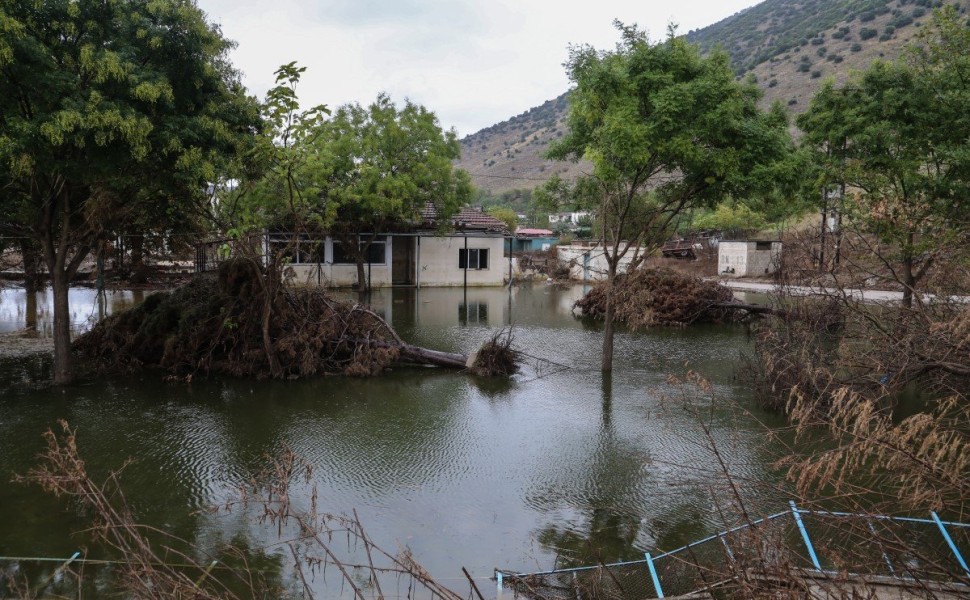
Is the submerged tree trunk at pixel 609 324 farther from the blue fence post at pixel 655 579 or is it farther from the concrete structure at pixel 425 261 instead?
the concrete structure at pixel 425 261

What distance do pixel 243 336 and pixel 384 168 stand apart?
13992 millimetres

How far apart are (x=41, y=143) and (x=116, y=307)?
12.1 meters

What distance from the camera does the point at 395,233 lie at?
2848 centimetres

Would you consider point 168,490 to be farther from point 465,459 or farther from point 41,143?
point 41,143

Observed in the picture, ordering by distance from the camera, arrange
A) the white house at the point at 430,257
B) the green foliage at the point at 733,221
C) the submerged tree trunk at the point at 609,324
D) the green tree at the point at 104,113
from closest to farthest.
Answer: the green tree at the point at 104,113 < the submerged tree trunk at the point at 609,324 < the white house at the point at 430,257 < the green foliage at the point at 733,221

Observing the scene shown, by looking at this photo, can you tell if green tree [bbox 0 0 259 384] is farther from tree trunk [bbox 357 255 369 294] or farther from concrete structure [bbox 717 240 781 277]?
concrete structure [bbox 717 240 781 277]

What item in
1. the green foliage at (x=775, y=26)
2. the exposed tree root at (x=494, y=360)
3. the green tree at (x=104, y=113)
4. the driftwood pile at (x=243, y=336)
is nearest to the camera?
the green tree at (x=104, y=113)

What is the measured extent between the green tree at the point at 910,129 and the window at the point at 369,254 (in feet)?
60.6

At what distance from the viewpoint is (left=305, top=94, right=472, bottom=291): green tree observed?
24.2 m

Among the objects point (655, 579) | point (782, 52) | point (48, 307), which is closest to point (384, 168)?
point (48, 307)

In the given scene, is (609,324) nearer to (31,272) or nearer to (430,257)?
(430,257)

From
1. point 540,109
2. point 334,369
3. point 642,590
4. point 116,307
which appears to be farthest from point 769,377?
point 540,109

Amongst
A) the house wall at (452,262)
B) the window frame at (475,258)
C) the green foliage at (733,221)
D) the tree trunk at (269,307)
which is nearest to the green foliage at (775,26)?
the green foliage at (733,221)

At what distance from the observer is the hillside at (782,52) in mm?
57219
